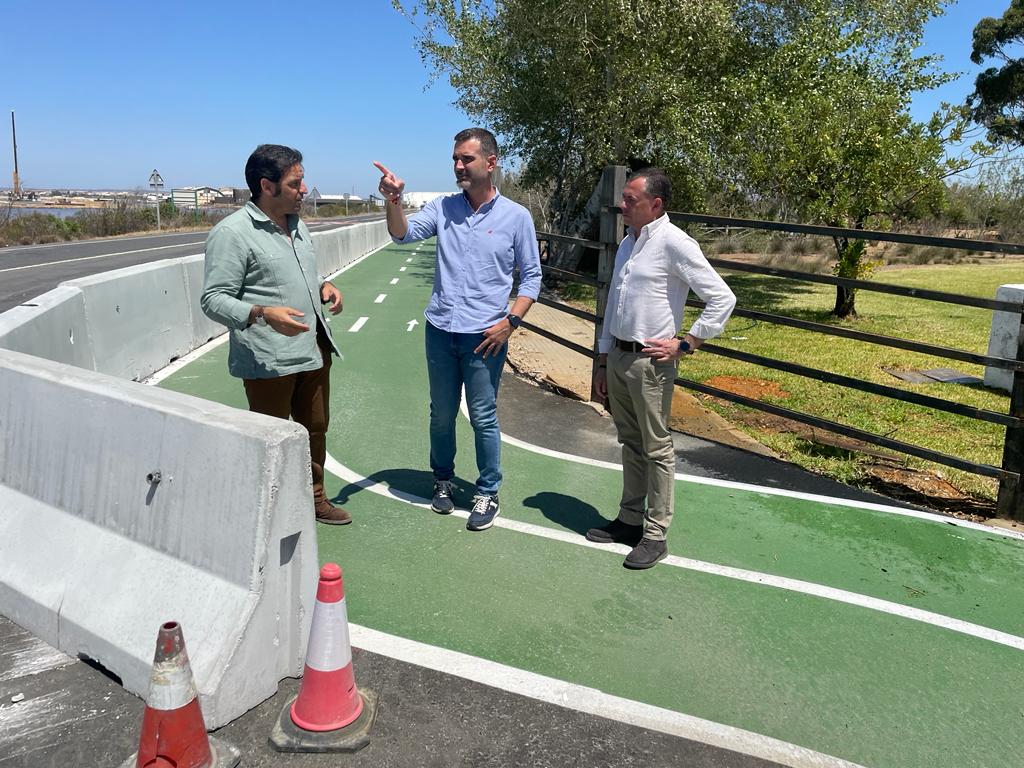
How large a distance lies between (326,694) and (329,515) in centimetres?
192

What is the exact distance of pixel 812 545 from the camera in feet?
15.0

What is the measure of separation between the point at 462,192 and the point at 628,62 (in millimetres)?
14377

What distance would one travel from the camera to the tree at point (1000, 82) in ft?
155

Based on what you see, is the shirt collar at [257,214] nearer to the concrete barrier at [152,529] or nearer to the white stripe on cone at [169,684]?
the concrete barrier at [152,529]

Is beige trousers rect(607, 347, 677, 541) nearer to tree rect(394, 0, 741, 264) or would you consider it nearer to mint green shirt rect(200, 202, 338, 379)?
mint green shirt rect(200, 202, 338, 379)

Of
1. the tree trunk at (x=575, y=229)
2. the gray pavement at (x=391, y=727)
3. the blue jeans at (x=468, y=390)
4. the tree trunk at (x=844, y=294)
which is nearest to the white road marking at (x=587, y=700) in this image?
the gray pavement at (x=391, y=727)

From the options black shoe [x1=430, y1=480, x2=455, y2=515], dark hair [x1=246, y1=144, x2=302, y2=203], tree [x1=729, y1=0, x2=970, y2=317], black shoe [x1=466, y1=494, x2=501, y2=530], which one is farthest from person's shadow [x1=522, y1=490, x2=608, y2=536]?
tree [x1=729, y1=0, x2=970, y2=317]

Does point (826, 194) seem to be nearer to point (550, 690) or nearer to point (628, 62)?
point (628, 62)

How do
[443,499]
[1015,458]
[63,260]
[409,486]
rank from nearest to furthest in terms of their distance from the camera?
[443,499], [1015,458], [409,486], [63,260]

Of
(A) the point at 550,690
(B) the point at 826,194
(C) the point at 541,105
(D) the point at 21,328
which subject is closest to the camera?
(A) the point at 550,690

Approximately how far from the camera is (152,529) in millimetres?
3096

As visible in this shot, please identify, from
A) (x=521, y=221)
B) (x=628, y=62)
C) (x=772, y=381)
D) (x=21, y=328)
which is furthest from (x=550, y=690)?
(x=628, y=62)

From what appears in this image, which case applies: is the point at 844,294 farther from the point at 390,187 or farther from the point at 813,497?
the point at 390,187

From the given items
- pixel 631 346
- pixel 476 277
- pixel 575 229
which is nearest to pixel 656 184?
pixel 631 346
